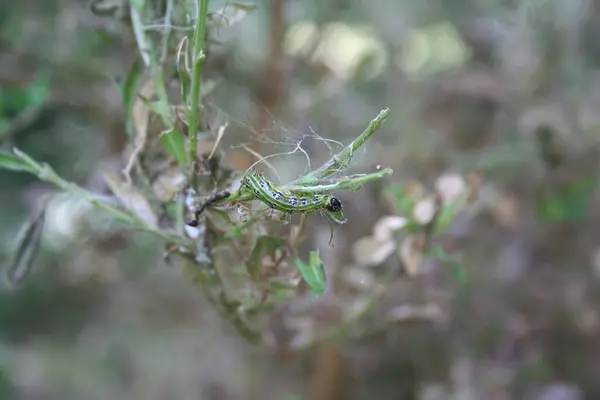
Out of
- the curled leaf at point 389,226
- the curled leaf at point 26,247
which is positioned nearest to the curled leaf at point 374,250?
the curled leaf at point 389,226

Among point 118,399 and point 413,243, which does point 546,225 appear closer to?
point 413,243

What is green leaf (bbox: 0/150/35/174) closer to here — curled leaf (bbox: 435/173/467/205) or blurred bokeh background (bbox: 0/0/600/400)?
blurred bokeh background (bbox: 0/0/600/400)

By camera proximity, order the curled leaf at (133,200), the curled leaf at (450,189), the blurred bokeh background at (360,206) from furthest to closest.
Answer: the blurred bokeh background at (360,206)
the curled leaf at (450,189)
the curled leaf at (133,200)

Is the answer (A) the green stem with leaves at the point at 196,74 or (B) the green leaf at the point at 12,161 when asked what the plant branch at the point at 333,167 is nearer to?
(A) the green stem with leaves at the point at 196,74

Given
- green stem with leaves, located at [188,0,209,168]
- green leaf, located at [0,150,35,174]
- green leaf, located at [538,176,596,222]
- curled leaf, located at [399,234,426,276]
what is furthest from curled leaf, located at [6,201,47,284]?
green leaf, located at [538,176,596,222]

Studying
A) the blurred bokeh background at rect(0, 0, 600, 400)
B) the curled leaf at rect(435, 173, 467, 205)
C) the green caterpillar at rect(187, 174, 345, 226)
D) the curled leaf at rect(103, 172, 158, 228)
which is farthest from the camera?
the blurred bokeh background at rect(0, 0, 600, 400)

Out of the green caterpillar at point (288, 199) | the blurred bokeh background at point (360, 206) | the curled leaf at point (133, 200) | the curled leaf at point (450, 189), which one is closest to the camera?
the green caterpillar at point (288, 199)
